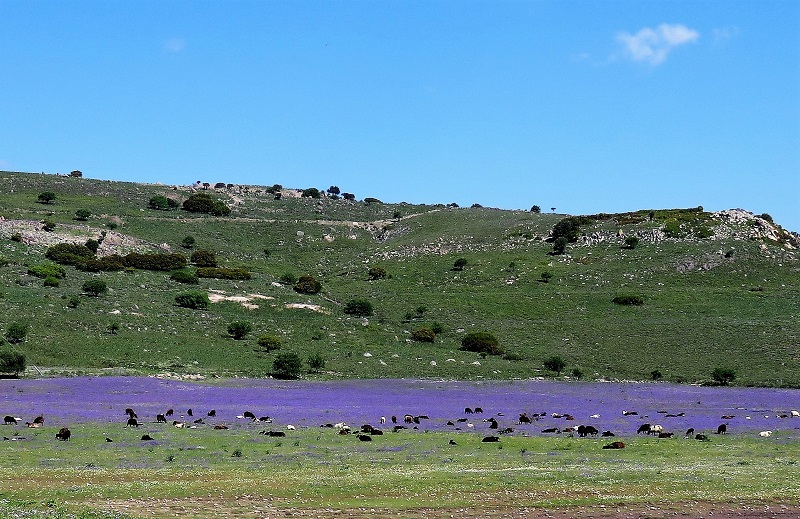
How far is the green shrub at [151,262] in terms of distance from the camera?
105 m

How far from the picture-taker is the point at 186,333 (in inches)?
3046

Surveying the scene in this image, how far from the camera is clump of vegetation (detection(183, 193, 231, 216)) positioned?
5891 inches

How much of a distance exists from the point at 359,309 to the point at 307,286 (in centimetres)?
1198

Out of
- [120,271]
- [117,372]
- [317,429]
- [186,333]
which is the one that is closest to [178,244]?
[120,271]

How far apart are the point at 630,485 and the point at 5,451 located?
2020cm

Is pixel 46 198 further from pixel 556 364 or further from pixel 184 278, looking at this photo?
pixel 556 364

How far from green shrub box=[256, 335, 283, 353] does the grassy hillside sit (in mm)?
577

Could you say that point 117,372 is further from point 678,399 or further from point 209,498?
point 209,498

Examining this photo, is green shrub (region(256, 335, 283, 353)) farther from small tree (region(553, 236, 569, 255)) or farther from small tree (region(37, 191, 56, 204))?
small tree (region(37, 191, 56, 204))

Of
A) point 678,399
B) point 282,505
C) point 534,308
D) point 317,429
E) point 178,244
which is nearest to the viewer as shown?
point 282,505

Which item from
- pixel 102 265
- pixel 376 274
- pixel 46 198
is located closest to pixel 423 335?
pixel 376 274

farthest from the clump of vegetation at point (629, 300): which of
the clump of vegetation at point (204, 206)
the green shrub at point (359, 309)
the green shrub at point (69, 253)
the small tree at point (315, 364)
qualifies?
the clump of vegetation at point (204, 206)

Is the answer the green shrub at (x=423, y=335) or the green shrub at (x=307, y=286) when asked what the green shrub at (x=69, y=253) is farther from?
the green shrub at (x=423, y=335)

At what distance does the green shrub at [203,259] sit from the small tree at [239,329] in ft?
115
